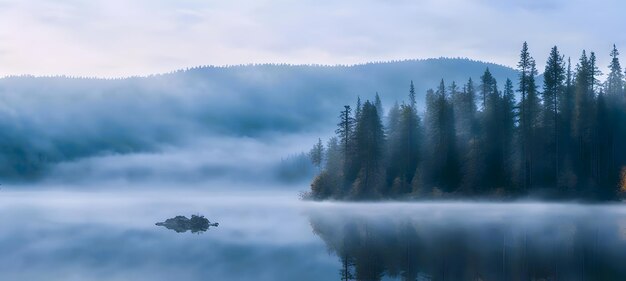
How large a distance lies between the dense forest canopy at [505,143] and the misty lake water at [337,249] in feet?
63.2

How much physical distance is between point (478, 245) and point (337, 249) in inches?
353

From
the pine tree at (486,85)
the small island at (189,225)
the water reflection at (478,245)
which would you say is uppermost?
the pine tree at (486,85)

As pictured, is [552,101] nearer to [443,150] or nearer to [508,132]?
[508,132]

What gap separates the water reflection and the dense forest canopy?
1610cm

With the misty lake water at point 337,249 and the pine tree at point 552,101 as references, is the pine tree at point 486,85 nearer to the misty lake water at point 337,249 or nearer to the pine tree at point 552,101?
the pine tree at point 552,101

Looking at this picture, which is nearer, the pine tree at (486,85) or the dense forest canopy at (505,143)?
the dense forest canopy at (505,143)

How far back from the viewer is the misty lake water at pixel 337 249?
3503cm

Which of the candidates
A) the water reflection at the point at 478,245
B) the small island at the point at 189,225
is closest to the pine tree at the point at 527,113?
the water reflection at the point at 478,245

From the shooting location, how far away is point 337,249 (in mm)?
44969

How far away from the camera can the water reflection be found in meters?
33.6

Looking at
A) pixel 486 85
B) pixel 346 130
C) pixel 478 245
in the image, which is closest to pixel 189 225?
pixel 478 245

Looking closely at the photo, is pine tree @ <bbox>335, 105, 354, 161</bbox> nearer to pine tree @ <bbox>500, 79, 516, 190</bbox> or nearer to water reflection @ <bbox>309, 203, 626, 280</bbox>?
pine tree @ <bbox>500, 79, 516, 190</bbox>

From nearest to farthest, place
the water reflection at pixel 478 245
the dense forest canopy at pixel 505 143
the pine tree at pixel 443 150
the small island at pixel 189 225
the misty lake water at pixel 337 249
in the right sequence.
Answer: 1. the water reflection at pixel 478 245
2. the misty lake water at pixel 337 249
3. the small island at pixel 189 225
4. the dense forest canopy at pixel 505 143
5. the pine tree at pixel 443 150

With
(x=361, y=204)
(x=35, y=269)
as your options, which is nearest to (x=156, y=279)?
(x=35, y=269)
